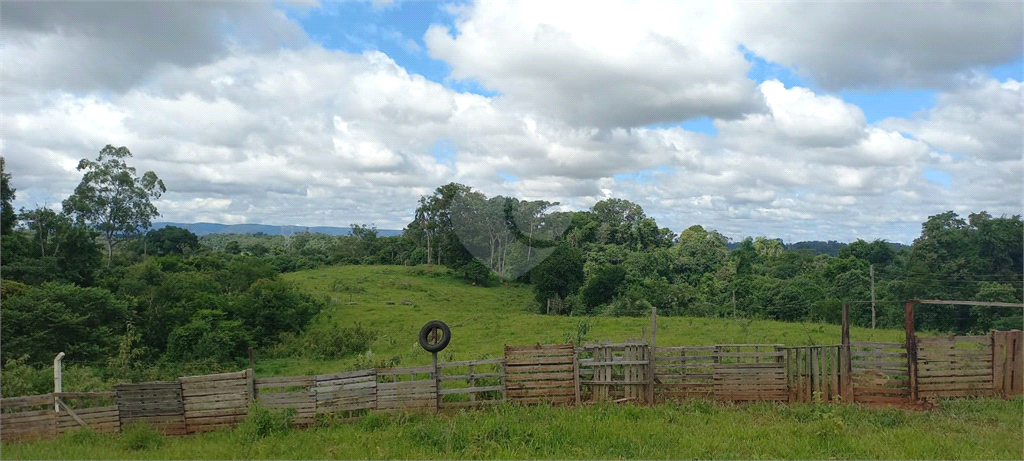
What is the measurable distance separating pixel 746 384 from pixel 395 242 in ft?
187

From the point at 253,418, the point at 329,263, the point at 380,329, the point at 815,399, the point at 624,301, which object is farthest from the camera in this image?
the point at 329,263

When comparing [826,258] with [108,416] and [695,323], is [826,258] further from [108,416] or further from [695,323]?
[108,416]

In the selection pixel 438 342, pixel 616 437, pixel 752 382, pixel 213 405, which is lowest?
pixel 616 437

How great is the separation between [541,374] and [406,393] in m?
2.89

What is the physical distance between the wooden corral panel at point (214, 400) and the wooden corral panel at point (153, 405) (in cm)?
15

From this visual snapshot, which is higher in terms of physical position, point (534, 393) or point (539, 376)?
point (539, 376)

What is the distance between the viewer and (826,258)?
52.5 metres

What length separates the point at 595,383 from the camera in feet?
43.7

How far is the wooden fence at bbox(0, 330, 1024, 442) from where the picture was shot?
12.2 metres

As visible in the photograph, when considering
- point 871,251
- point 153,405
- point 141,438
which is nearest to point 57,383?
point 153,405

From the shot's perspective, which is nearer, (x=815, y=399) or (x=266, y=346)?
(x=815, y=399)

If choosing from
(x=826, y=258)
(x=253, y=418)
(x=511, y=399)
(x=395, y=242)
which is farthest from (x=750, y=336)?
(x=395, y=242)

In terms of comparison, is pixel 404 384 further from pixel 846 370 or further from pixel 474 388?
pixel 846 370

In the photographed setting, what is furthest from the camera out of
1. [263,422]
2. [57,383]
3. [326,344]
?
[326,344]
